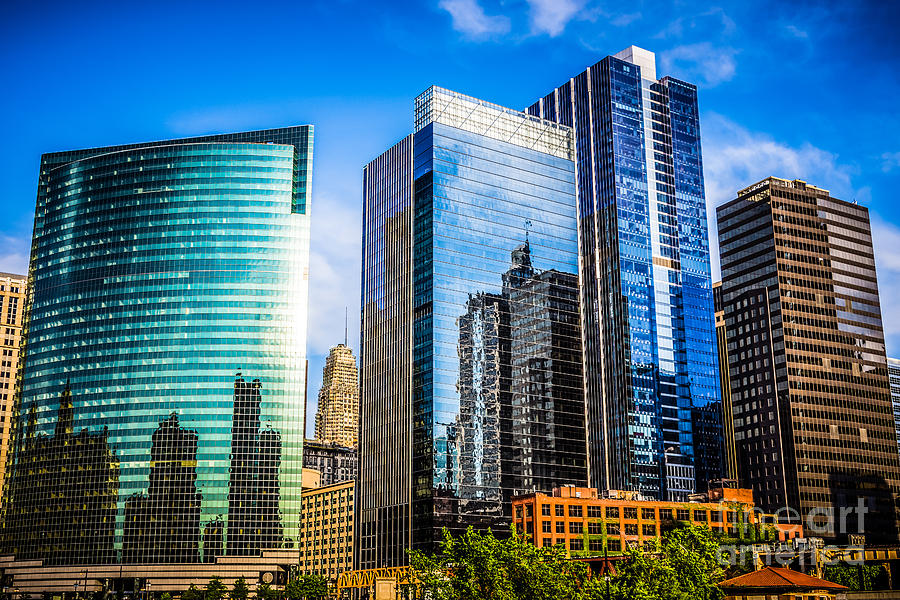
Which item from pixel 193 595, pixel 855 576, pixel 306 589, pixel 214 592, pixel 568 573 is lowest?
pixel 193 595

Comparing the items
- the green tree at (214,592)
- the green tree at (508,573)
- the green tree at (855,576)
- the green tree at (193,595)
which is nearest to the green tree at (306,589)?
the green tree at (214,592)

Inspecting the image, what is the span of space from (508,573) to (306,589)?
77550 millimetres

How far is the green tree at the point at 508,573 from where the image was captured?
4840 inches

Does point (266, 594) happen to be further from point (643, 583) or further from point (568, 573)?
point (643, 583)

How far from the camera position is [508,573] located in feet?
417

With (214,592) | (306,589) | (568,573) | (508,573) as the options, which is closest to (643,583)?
(568,573)

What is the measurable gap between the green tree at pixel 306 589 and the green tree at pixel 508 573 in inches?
2355

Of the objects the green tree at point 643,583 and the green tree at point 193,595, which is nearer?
the green tree at point 643,583

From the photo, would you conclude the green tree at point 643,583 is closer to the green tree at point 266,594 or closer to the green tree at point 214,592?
the green tree at point 266,594

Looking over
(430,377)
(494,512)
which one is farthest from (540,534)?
(430,377)

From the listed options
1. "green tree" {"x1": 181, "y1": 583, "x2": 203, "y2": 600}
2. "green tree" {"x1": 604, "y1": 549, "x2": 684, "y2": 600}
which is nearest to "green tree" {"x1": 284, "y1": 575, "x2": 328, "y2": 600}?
"green tree" {"x1": 181, "y1": 583, "x2": 203, "y2": 600}

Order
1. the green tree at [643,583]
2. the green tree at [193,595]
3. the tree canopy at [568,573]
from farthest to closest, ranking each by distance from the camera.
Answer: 1. the green tree at [193,595]
2. the tree canopy at [568,573]
3. the green tree at [643,583]

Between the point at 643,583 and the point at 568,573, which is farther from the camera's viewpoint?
the point at 568,573

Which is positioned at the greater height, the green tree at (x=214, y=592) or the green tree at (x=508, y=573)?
the green tree at (x=508, y=573)
